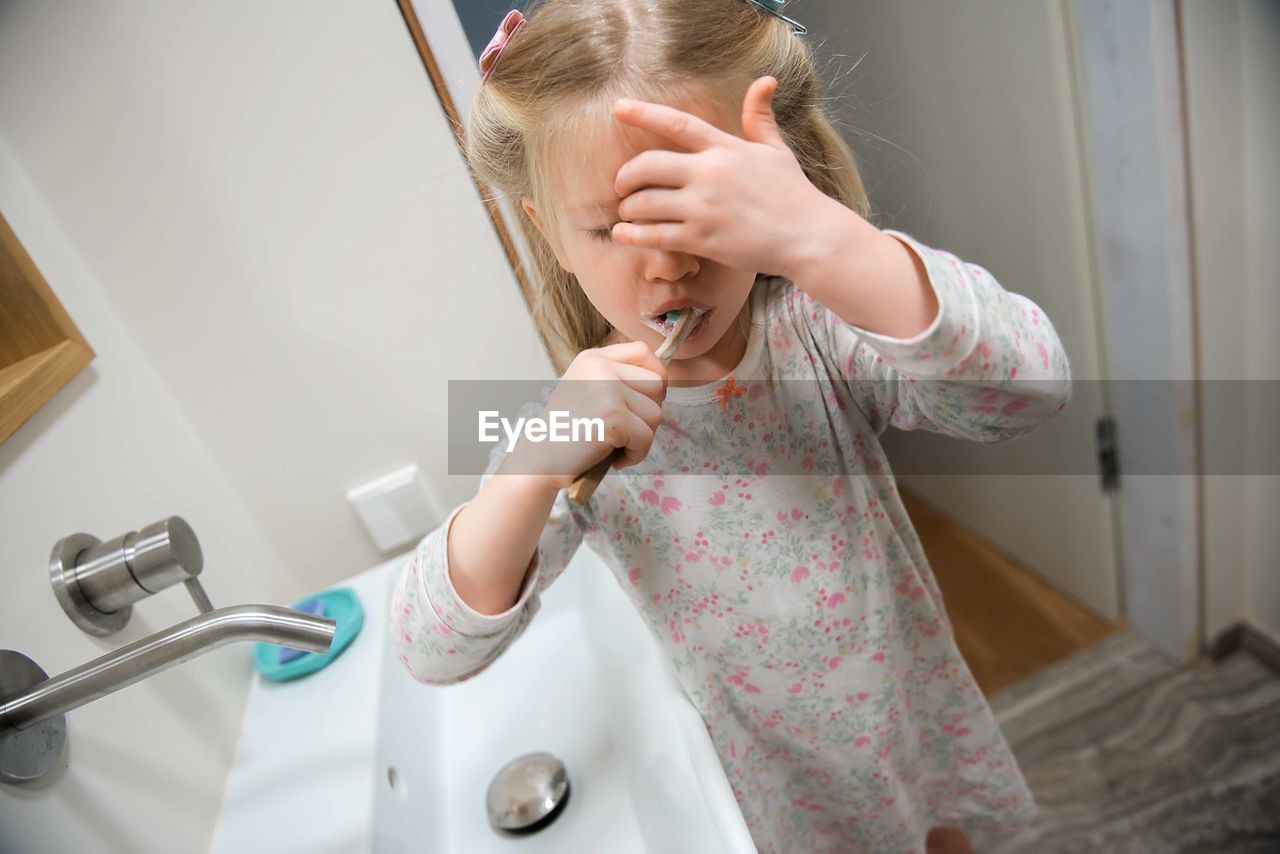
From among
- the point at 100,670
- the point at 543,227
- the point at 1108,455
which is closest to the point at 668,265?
the point at 543,227

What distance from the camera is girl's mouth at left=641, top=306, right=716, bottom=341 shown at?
44 cm

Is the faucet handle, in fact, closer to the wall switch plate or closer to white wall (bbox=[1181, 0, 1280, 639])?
the wall switch plate

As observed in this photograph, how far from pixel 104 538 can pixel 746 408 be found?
0.47 m

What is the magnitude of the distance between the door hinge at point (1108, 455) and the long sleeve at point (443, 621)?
805 mm

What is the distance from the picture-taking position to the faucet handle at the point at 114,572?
0.47m

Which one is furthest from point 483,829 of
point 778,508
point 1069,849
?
point 1069,849

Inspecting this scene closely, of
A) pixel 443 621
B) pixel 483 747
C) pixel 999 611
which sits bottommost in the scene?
pixel 999 611

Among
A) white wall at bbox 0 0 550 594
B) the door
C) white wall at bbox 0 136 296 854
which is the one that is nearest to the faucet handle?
white wall at bbox 0 136 296 854

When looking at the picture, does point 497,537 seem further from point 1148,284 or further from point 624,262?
point 1148,284

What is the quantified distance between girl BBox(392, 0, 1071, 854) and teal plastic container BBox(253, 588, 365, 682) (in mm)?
220

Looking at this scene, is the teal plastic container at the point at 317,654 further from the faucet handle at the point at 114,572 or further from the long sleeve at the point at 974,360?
the long sleeve at the point at 974,360

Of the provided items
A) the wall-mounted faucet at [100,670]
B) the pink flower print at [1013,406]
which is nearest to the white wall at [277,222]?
the wall-mounted faucet at [100,670]

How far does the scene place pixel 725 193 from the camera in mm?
371

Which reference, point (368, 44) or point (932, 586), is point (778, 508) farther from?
point (368, 44)
